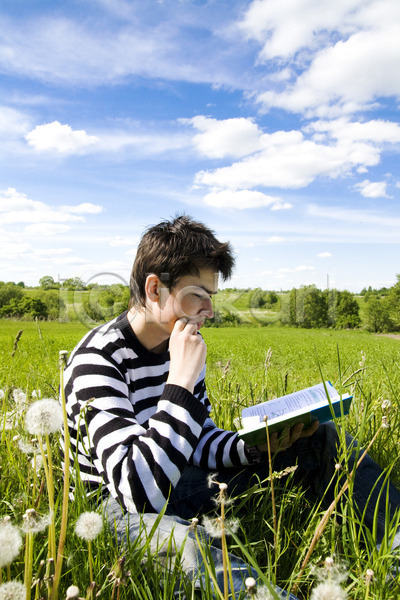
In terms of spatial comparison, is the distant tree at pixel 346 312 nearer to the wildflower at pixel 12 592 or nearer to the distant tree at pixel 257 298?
the distant tree at pixel 257 298

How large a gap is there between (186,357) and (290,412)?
0.54m

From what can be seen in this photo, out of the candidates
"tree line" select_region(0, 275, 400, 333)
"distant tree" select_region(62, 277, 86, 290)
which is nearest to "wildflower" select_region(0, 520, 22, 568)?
"distant tree" select_region(62, 277, 86, 290)

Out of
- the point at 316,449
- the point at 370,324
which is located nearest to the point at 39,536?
the point at 316,449

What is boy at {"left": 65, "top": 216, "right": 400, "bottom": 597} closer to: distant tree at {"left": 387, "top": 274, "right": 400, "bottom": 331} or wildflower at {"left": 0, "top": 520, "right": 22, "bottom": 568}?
wildflower at {"left": 0, "top": 520, "right": 22, "bottom": 568}

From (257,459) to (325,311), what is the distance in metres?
71.6

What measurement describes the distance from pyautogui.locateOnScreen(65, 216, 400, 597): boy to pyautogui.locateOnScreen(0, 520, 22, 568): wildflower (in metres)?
0.63

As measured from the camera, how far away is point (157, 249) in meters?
2.46

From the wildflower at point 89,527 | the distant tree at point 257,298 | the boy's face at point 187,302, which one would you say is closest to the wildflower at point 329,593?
the wildflower at point 89,527

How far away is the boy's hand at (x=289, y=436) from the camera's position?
85.4 inches

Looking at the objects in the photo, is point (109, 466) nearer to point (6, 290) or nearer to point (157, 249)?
point (157, 249)

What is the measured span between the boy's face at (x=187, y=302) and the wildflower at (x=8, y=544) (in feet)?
4.43

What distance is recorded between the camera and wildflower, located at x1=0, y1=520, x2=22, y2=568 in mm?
865

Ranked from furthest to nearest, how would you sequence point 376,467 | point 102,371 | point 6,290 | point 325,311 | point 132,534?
point 325,311
point 6,290
point 376,467
point 102,371
point 132,534

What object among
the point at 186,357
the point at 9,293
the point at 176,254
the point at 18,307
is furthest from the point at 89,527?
the point at 9,293
